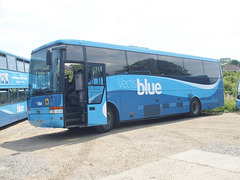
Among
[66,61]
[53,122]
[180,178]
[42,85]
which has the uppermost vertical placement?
[66,61]

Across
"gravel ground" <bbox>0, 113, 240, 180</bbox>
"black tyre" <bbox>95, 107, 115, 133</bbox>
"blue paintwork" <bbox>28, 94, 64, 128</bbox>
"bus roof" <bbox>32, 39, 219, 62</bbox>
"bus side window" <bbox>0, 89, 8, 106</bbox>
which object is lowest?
"gravel ground" <bbox>0, 113, 240, 180</bbox>

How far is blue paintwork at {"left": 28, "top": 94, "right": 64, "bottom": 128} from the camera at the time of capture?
31.1 feet

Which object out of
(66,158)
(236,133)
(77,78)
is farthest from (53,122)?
(236,133)

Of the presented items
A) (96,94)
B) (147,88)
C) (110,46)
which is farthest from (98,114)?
(147,88)

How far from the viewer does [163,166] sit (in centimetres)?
595

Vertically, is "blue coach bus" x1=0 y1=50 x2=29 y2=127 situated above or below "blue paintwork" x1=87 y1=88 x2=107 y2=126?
above

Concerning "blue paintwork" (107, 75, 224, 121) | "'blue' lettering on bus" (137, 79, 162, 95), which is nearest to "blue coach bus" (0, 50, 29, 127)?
"blue paintwork" (107, 75, 224, 121)

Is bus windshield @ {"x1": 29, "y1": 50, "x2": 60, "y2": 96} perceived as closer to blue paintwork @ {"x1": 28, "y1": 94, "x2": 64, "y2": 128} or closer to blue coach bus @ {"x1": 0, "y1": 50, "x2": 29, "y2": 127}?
blue paintwork @ {"x1": 28, "y1": 94, "x2": 64, "y2": 128}

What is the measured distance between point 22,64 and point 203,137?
45.7 ft

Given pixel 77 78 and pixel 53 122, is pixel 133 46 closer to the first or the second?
pixel 77 78

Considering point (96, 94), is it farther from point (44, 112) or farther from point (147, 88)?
point (147, 88)

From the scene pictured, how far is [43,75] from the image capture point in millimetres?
10047

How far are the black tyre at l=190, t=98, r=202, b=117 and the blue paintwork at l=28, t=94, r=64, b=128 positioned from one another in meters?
9.45

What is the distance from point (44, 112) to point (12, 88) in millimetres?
7534
